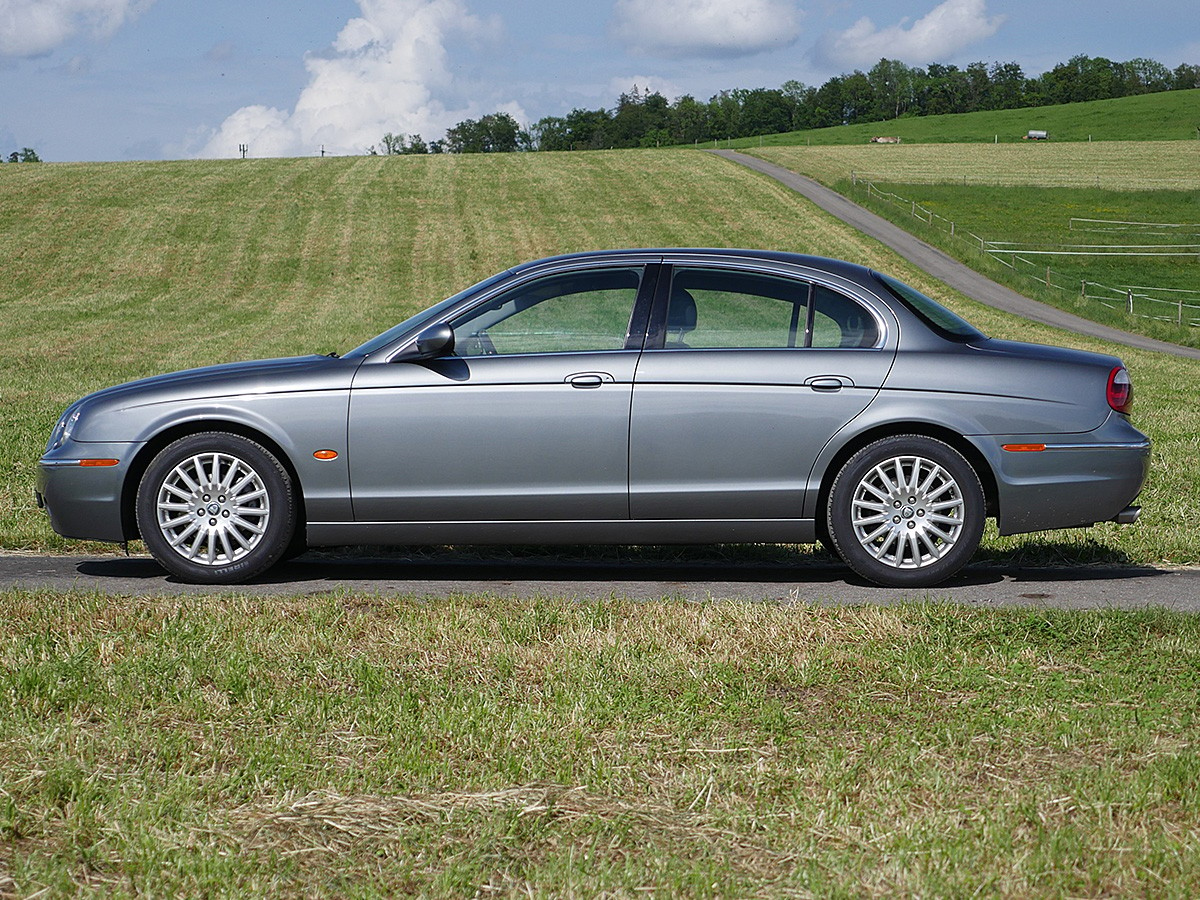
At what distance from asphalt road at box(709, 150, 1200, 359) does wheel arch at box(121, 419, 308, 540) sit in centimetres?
2409

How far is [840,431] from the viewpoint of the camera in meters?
6.31

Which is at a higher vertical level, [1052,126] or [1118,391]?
[1052,126]

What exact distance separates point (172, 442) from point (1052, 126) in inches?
3982

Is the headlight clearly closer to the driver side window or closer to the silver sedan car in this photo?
the silver sedan car

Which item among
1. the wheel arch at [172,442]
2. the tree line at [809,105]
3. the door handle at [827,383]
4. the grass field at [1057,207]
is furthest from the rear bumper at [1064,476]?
the tree line at [809,105]

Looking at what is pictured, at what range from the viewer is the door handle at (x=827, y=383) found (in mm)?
6312

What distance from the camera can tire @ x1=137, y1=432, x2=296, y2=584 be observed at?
6410 mm

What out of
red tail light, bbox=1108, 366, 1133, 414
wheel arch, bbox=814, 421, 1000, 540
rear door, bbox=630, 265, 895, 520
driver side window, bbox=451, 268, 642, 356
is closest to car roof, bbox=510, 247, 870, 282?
driver side window, bbox=451, 268, 642, 356

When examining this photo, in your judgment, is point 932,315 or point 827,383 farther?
point 932,315

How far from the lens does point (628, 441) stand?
6297 mm

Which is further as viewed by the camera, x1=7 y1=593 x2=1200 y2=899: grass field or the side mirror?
the side mirror

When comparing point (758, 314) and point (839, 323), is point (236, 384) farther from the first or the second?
point (839, 323)

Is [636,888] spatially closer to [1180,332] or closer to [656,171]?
[1180,332]

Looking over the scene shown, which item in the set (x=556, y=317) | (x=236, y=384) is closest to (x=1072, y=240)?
(x=556, y=317)
